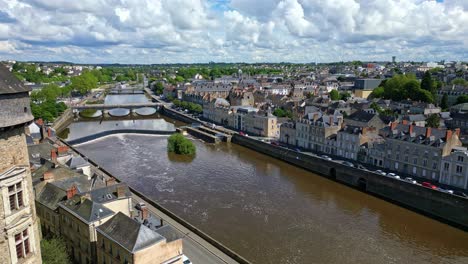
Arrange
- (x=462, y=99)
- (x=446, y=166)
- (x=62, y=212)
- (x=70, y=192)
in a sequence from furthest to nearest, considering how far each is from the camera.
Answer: (x=462, y=99) < (x=446, y=166) < (x=70, y=192) < (x=62, y=212)

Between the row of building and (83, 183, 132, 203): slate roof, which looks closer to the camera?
the row of building

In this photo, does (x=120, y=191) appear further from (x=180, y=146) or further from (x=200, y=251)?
(x=180, y=146)

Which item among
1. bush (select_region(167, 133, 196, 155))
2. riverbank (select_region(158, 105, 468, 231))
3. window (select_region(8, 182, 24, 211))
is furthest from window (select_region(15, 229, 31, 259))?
bush (select_region(167, 133, 196, 155))

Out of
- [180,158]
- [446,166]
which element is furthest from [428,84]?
[180,158]

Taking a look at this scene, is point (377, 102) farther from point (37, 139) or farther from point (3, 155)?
point (3, 155)

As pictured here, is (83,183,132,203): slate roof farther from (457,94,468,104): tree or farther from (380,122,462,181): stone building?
(457,94,468,104): tree

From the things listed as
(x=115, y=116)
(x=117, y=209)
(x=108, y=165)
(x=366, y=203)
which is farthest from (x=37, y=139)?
(x=115, y=116)

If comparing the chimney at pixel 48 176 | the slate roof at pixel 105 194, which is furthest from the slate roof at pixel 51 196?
the slate roof at pixel 105 194
